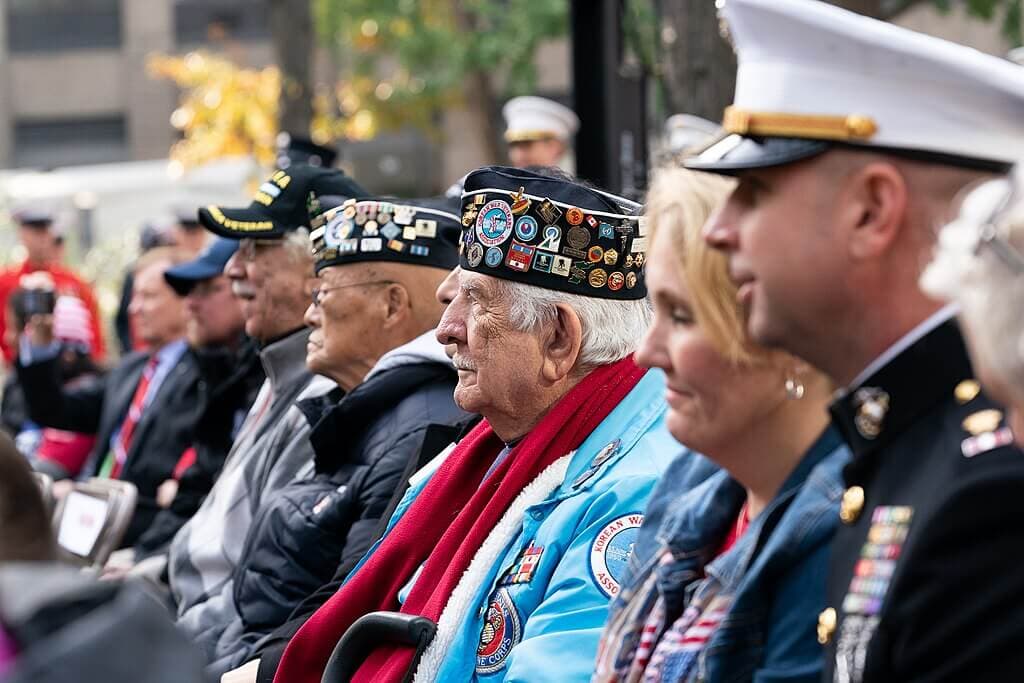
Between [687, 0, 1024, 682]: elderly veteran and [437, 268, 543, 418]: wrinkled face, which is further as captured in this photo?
[437, 268, 543, 418]: wrinkled face

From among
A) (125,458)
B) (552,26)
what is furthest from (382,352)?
(552,26)

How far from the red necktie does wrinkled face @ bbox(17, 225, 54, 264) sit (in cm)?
406

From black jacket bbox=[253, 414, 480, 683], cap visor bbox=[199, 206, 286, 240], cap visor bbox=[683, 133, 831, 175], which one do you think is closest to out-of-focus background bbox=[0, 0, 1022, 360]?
cap visor bbox=[683, 133, 831, 175]

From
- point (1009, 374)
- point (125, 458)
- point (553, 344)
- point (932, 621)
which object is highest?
point (1009, 374)

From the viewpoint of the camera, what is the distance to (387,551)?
155 inches

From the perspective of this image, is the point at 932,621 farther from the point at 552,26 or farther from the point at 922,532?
the point at 552,26

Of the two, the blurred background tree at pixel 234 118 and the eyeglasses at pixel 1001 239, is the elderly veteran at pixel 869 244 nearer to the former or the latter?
the eyeglasses at pixel 1001 239

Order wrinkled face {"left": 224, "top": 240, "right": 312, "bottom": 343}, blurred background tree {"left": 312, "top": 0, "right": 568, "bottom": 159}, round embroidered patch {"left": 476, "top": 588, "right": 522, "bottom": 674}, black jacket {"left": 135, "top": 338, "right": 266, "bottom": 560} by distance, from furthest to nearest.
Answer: blurred background tree {"left": 312, "top": 0, "right": 568, "bottom": 159} → black jacket {"left": 135, "top": 338, "right": 266, "bottom": 560} → wrinkled face {"left": 224, "top": 240, "right": 312, "bottom": 343} → round embroidered patch {"left": 476, "top": 588, "right": 522, "bottom": 674}

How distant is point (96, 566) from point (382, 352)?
156 cm

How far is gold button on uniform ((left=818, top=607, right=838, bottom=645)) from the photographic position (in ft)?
6.95

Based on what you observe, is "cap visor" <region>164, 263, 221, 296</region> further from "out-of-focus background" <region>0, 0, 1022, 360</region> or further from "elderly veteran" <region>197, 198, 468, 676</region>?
"out-of-focus background" <region>0, 0, 1022, 360</region>

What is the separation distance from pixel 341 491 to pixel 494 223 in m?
1.07

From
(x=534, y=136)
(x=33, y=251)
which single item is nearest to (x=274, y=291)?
(x=534, y=136)

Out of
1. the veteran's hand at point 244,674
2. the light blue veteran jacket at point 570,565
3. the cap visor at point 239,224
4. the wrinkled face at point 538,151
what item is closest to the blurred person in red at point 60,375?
the cap visor at point 239,224
